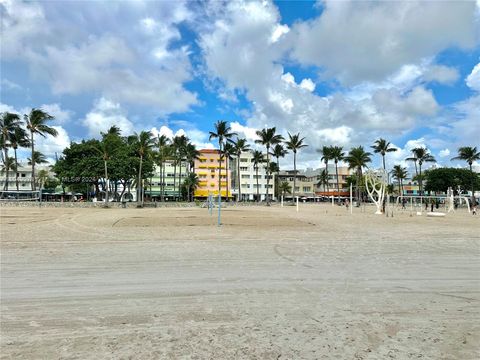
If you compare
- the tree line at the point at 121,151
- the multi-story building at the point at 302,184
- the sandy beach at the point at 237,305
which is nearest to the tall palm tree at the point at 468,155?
the tree line at the point at 121,151

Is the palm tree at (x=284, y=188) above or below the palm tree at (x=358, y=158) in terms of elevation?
below

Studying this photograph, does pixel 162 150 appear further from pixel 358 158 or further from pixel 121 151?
pixel 358 158

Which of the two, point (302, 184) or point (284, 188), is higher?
point (302, 184)

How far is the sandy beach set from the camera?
14.0 ft

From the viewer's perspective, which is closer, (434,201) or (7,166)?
(7,166)

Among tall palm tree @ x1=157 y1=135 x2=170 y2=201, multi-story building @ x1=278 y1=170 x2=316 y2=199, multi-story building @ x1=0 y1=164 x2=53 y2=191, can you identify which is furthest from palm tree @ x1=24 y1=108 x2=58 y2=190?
multi-story building @ x1=278 y1=170 x2=316 y2=199

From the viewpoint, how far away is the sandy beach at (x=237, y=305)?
4.28 m

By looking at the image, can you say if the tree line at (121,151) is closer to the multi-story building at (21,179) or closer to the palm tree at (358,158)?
the palm tree at (358,158)

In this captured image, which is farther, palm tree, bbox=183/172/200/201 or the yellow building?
the yellow building

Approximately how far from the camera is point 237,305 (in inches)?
228

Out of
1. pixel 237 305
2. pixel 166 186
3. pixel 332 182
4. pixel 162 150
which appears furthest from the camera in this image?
pixel 332 182

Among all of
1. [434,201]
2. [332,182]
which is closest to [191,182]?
[332,182]

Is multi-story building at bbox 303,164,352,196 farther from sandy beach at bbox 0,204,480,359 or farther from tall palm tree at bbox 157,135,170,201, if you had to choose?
sandy beach at bbox 0,204,480,359

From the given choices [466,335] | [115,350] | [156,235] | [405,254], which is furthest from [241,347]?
[156,235]
